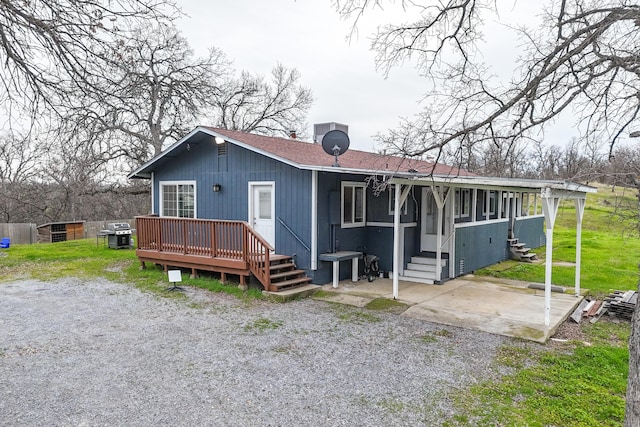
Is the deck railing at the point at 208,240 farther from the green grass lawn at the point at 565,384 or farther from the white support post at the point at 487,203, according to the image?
the white support post at the point at 487,203

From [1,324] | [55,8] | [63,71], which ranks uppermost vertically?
[55,8]

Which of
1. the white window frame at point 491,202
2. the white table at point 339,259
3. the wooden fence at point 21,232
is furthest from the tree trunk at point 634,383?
the wooden fence at point 21,232

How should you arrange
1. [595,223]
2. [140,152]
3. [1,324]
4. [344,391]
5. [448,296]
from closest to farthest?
[344,391] < [1,324] < [448,296] < [140,152] < [595,223]

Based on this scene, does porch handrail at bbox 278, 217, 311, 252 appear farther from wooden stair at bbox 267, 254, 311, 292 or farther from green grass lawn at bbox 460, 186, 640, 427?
green grass lawn at bbox 460, 186, 640, 427

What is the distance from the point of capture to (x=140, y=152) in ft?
64.9

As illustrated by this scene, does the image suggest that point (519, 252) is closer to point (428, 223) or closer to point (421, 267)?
point (428, 223)

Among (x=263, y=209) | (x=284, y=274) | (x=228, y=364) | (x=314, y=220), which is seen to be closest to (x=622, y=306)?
(x=314, y=220)

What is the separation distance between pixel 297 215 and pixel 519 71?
520 centimetres

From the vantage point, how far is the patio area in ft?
21.6

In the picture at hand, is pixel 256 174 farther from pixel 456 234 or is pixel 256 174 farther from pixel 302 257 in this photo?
pixel 456 234

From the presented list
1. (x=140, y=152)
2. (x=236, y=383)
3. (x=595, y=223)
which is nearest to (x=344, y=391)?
(x=236, y=383)

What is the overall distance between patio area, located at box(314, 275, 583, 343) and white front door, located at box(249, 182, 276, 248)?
175 centimetres

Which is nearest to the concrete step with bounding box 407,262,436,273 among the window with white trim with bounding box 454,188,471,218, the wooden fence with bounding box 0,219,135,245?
the window with white trim with bounding box 454,188,471,218

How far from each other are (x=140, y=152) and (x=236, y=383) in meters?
17.5
